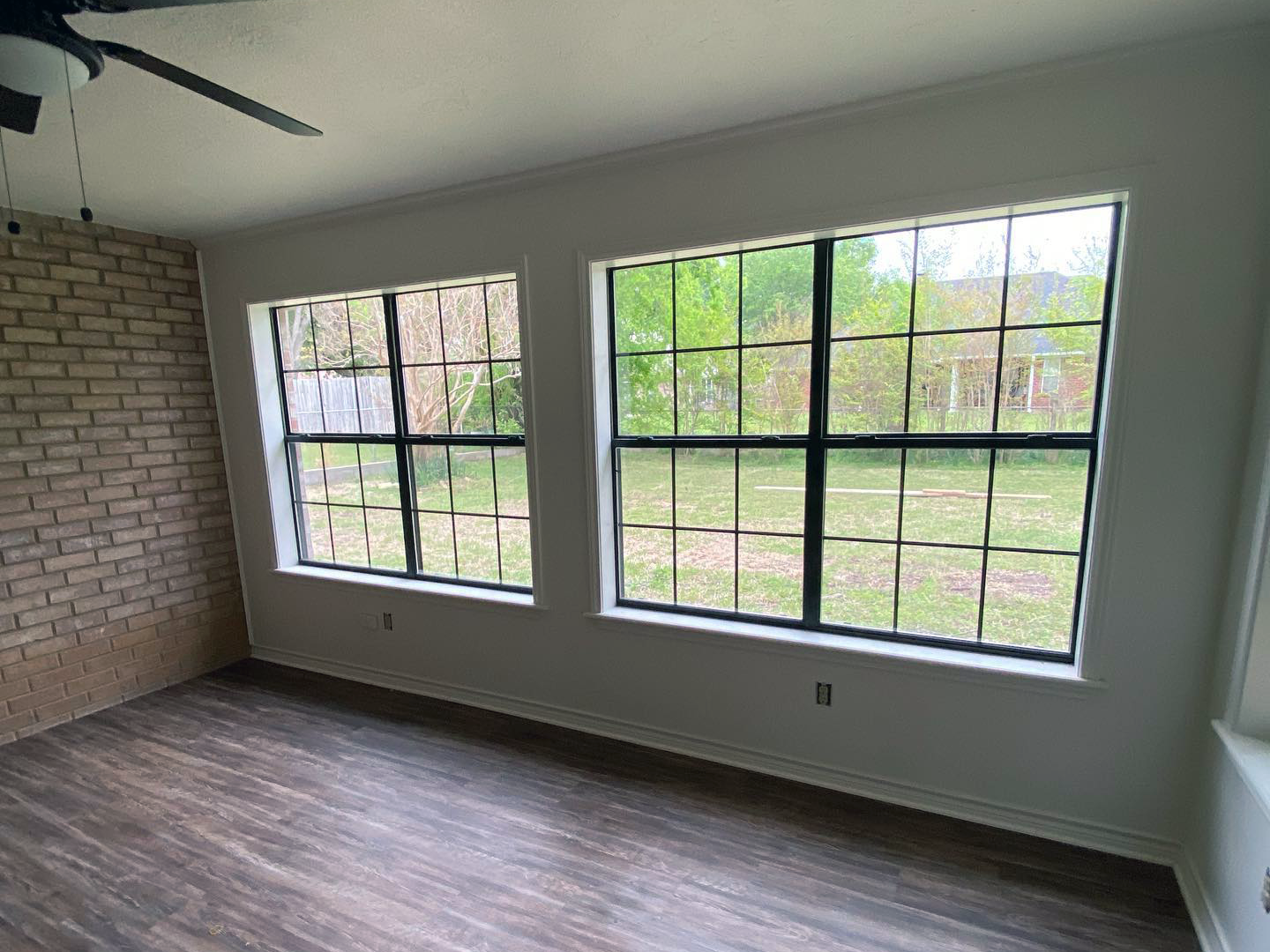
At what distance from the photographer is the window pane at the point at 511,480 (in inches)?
113

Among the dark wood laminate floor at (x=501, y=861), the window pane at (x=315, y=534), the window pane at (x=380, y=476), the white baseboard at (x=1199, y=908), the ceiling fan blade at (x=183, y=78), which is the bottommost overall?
the dark wood laminate floor at (x=501, y=861)

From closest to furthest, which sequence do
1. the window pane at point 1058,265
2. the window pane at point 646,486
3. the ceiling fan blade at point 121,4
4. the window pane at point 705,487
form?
1. the ceiling fan blade at point 121,4
2. the window pane at point 1058,265
3. the window pane at point 705,487
4. the window pane at point 646,486

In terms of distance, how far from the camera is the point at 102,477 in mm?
3061

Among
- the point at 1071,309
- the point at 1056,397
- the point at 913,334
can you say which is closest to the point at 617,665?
the point at 913,334

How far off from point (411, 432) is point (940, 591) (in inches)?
106

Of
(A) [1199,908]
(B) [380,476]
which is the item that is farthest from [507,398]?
(A) [1199,908]

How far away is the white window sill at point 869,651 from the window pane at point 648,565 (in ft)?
0.29

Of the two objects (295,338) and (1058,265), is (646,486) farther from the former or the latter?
(295,338)

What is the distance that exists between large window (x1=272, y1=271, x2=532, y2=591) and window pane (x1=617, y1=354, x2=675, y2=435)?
543 mm

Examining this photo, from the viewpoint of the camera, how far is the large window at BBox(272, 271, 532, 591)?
289 cm

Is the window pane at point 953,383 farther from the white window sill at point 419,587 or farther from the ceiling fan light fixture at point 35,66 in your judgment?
the ceiling fan light fixture at point 35,66

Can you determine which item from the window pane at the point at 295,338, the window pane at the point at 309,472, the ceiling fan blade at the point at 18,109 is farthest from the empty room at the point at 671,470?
the window pane at the point at 309,472

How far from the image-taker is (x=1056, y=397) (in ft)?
6.40

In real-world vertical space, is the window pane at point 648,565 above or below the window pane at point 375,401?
below
